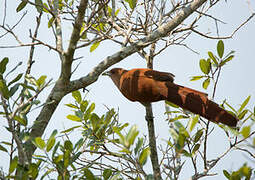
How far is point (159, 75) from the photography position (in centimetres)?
315

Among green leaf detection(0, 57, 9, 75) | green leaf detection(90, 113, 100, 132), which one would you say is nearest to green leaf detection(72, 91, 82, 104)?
green leaf detection(90, 113, 100, 132)

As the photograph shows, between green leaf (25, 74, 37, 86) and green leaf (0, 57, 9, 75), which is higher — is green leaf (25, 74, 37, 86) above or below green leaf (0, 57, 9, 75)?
below

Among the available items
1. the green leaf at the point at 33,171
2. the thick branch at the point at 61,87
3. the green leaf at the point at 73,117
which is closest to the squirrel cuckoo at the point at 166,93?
the green leaf at the point at 73,117

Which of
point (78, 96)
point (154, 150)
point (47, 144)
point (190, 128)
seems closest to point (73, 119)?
point (78, 96)

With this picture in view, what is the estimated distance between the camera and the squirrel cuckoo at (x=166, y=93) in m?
2.53

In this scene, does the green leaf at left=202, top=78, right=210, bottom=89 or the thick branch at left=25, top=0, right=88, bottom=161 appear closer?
the thick branch at left=25, top=0, right=88, bottom=161

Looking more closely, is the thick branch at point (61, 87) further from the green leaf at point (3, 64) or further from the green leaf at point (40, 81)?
the green leaf at point (3, 64)

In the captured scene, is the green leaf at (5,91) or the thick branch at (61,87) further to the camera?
the thick branch at (61,87)

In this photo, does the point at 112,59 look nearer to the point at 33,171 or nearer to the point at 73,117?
the point at 73,117

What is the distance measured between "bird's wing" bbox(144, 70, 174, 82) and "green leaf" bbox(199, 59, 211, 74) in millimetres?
458

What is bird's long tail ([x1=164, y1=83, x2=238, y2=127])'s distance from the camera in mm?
2439

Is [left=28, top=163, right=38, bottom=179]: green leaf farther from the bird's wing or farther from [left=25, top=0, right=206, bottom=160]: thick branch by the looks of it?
the bird's wing

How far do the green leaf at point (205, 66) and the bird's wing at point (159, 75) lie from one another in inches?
18.0

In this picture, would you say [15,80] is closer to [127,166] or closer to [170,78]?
[127,166]
